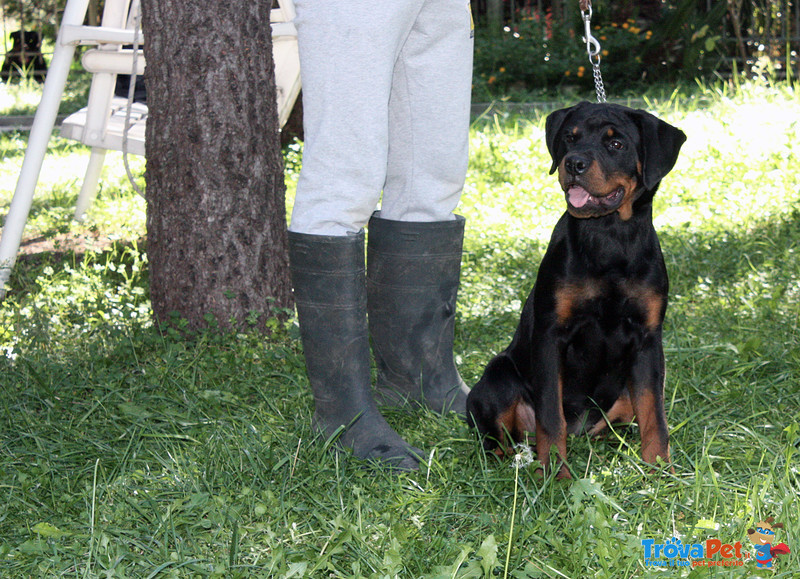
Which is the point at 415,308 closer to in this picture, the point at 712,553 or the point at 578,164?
the point at 578,164

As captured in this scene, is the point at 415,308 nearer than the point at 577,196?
No

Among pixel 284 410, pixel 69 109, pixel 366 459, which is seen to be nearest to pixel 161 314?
pixel 284 410

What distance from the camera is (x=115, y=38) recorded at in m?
3.87

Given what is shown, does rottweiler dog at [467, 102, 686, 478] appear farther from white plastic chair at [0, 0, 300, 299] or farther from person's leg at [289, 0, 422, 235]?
white plastic chair at [0, 0, 300, 299]

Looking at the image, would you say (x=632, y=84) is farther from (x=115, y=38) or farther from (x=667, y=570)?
(x=667, y=570)

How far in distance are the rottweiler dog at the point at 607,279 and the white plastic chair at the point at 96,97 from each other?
1546mm

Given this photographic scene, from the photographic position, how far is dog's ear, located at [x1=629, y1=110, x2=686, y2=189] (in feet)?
7.33

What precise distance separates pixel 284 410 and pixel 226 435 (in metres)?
0.31

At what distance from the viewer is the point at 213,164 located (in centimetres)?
317

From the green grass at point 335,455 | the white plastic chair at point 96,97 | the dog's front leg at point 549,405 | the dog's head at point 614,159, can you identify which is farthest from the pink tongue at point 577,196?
the white plastic chair at point 96,97

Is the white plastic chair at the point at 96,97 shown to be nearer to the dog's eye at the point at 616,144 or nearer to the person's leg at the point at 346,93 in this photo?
the person's leg at the point at 346,93

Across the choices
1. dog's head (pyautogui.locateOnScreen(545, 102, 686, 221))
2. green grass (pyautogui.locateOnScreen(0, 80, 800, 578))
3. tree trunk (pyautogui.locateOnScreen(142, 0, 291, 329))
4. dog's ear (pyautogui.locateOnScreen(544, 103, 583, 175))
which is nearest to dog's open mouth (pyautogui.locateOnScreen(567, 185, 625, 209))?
dog's head (pyautogui.locateOnScreen(545, 102, 686, 221))

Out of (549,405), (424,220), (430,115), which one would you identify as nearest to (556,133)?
(430,115)

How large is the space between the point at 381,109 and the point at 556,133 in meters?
0.54
